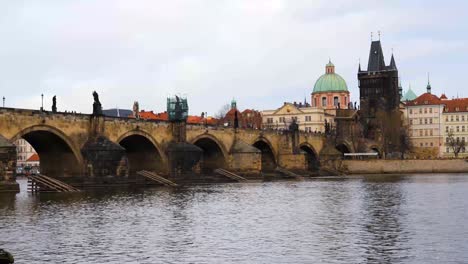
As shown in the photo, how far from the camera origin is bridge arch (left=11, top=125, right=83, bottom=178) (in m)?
54.4

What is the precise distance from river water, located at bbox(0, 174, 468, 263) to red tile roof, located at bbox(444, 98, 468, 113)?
Result: 4460 inches

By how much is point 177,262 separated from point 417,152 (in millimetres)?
129881

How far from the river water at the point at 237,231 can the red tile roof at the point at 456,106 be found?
11328 centimetres

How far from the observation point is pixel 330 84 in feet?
533

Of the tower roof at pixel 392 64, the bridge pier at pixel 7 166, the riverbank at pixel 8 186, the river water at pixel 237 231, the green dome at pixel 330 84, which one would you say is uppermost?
the tower roof at pixel 392 64

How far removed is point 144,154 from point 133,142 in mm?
1539

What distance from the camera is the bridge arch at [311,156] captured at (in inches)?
3915

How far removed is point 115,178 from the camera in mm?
55750

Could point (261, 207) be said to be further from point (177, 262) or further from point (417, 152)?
point (417, 152)

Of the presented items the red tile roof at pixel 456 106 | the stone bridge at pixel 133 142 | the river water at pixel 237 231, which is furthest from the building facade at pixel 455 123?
the river water at pixel 237 231

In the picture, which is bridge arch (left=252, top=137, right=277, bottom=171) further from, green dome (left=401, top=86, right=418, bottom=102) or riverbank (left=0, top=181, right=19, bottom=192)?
green dome (left=401, top=86, right=418, bottom=102)

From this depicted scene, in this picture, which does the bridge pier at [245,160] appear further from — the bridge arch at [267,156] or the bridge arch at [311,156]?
the bridge arch at [311,156]

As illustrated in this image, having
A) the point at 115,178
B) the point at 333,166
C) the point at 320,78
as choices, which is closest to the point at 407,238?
the point at 115,178

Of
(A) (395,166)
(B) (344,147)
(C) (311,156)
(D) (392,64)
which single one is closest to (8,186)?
(C) (311,156)
